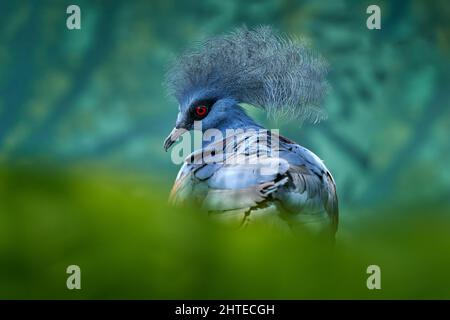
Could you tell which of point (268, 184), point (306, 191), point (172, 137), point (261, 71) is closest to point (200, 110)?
point (172, 137)

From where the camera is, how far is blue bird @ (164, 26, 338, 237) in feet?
4.92

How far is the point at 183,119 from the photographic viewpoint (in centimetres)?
224

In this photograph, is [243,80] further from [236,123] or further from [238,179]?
[238,179]

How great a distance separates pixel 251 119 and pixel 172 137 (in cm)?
30

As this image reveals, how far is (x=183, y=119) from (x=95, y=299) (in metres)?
1.99

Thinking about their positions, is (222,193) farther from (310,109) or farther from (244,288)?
(244,288)

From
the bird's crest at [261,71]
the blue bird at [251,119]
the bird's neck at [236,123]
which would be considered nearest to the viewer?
the blue bird at [251,119]

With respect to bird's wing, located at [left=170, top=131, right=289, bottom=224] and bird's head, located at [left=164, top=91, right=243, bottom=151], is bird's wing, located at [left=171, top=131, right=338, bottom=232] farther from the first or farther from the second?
bird's head, located at [left=164, top=91, right=243, bottom=151]

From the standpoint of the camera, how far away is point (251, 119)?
2.15 metres

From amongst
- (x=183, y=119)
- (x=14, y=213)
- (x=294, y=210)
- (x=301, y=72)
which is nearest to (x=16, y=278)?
(x=14, y=213)

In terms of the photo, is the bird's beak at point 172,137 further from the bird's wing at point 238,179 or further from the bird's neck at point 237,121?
the bird's wing at point 238,179

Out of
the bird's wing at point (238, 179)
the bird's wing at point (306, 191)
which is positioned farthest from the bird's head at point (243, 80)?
the bird's wing at point (238, 179)

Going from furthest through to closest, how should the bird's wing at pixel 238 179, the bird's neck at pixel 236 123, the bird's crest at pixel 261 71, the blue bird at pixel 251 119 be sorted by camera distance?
1. the bird's neck at pixel 236 123
2. the bird's crest at pixel 261 71
3. the blue bird at pixel 251 119
4. the bird's wing at pixel 238 179

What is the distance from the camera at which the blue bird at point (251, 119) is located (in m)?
1.50
